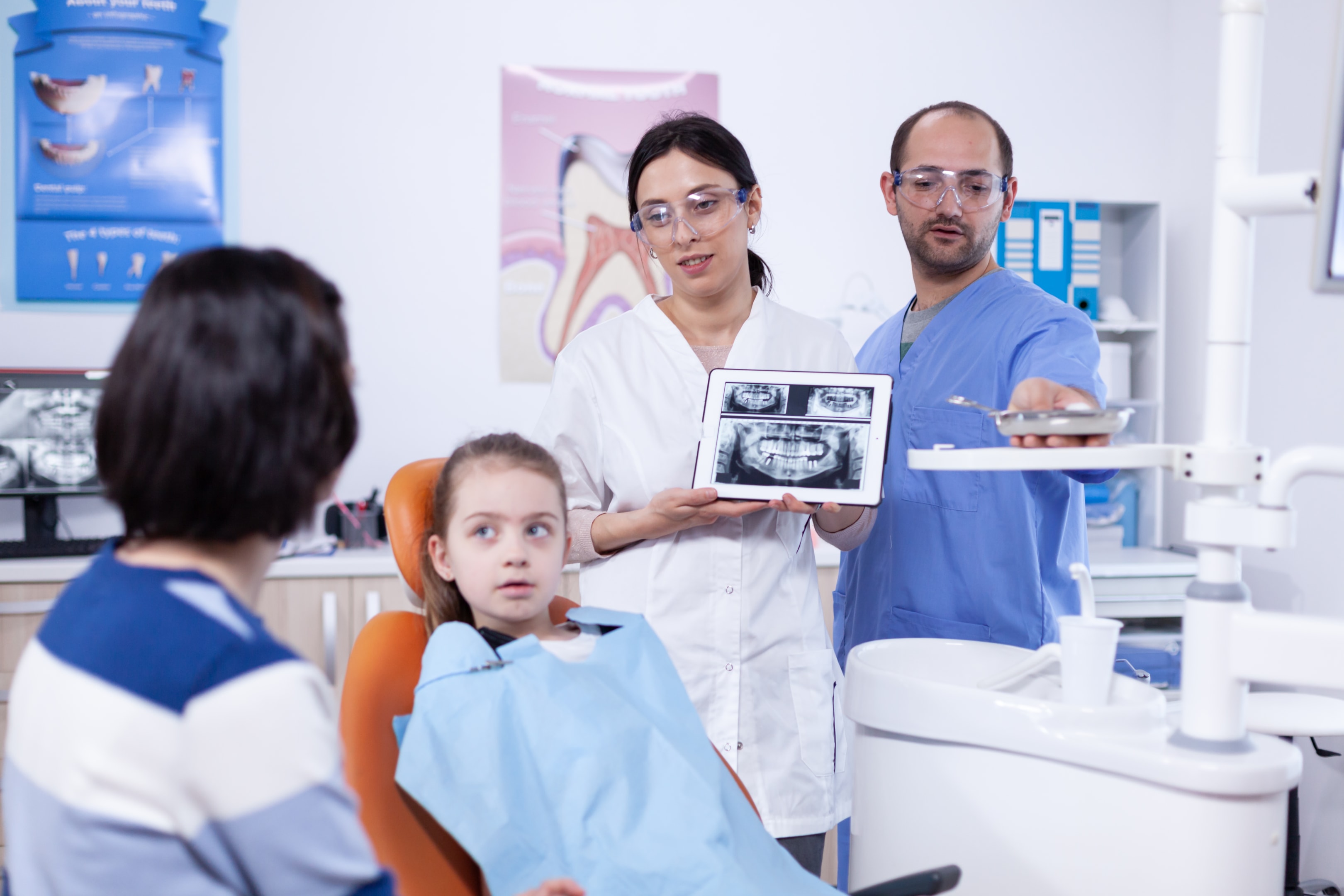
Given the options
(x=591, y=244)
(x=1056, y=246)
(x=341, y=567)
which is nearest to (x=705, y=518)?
(x=341, y=567)

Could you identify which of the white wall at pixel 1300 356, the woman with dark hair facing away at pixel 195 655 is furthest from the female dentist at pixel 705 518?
the white wall at pixel 1300 356

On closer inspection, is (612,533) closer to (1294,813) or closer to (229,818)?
(229,818)

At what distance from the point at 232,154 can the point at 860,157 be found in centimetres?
183

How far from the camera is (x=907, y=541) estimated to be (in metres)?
1.64

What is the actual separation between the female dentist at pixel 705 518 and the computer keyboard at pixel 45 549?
1.57m

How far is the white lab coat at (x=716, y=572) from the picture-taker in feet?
4.73

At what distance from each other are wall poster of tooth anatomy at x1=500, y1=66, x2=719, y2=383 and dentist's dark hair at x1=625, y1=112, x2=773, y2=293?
4.54 ft

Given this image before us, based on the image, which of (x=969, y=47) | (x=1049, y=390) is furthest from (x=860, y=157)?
(x=1049, y=390)

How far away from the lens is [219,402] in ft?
2.06

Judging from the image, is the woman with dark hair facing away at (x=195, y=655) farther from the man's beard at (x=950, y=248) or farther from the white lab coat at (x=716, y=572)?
the man's beard at (x=950, y=248)

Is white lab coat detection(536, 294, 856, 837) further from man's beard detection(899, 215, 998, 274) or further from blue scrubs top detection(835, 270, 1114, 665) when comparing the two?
man's beard detection(899, 215, 998, 274)

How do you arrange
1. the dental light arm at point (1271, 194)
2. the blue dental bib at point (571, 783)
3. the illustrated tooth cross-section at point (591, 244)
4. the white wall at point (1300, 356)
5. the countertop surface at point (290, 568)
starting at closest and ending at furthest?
1. the dental light arm at point (1271, 194)
2. the blue dental bib at point (571, 783)
3. the countertop surface at point (290, 568)
4. the white wall at point (1300, 356)
5. the illustrated tooth cross-section at point (591, 244)

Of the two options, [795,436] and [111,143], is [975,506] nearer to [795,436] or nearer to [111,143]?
[795,436]

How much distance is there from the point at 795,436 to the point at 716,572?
0.78 ft
